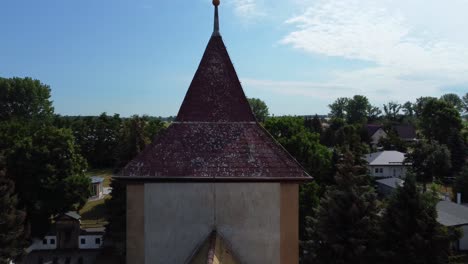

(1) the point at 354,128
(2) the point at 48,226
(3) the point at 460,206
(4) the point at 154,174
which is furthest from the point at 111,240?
(1) the point at 354,128

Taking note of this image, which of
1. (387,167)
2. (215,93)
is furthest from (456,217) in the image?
(215,93)

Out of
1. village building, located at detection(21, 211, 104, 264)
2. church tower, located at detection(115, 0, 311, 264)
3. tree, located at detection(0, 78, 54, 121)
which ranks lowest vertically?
village building, located at detection(21, 211, 104, 264)

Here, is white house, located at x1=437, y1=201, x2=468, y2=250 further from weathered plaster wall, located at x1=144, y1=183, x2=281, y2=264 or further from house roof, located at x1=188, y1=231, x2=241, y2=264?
house roof, located at x1=188, y1=231, x2=241, y2=264

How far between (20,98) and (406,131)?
75799 mm

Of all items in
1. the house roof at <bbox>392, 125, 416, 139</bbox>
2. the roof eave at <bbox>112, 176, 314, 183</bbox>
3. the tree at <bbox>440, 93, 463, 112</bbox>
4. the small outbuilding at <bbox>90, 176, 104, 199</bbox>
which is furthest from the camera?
the tree at <bbox>440, 93, 463, 112</bbox>

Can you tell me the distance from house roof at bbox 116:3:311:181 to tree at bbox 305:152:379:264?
41.4ft

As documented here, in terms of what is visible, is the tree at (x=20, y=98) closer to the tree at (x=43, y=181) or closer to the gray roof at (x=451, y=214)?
the tree at (x=43, y=181)

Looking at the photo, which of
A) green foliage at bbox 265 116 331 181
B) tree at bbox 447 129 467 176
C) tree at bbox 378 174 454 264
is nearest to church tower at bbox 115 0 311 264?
tree at bbox 378 174 454 264

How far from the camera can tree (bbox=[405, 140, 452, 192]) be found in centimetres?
4534

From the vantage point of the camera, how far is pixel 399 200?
61.4 ft

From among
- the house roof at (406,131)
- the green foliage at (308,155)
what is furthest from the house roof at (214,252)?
the house roof at (406,131)

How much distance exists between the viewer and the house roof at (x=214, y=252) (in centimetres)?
670

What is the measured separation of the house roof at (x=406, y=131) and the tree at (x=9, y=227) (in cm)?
7535

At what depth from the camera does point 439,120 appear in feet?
198
